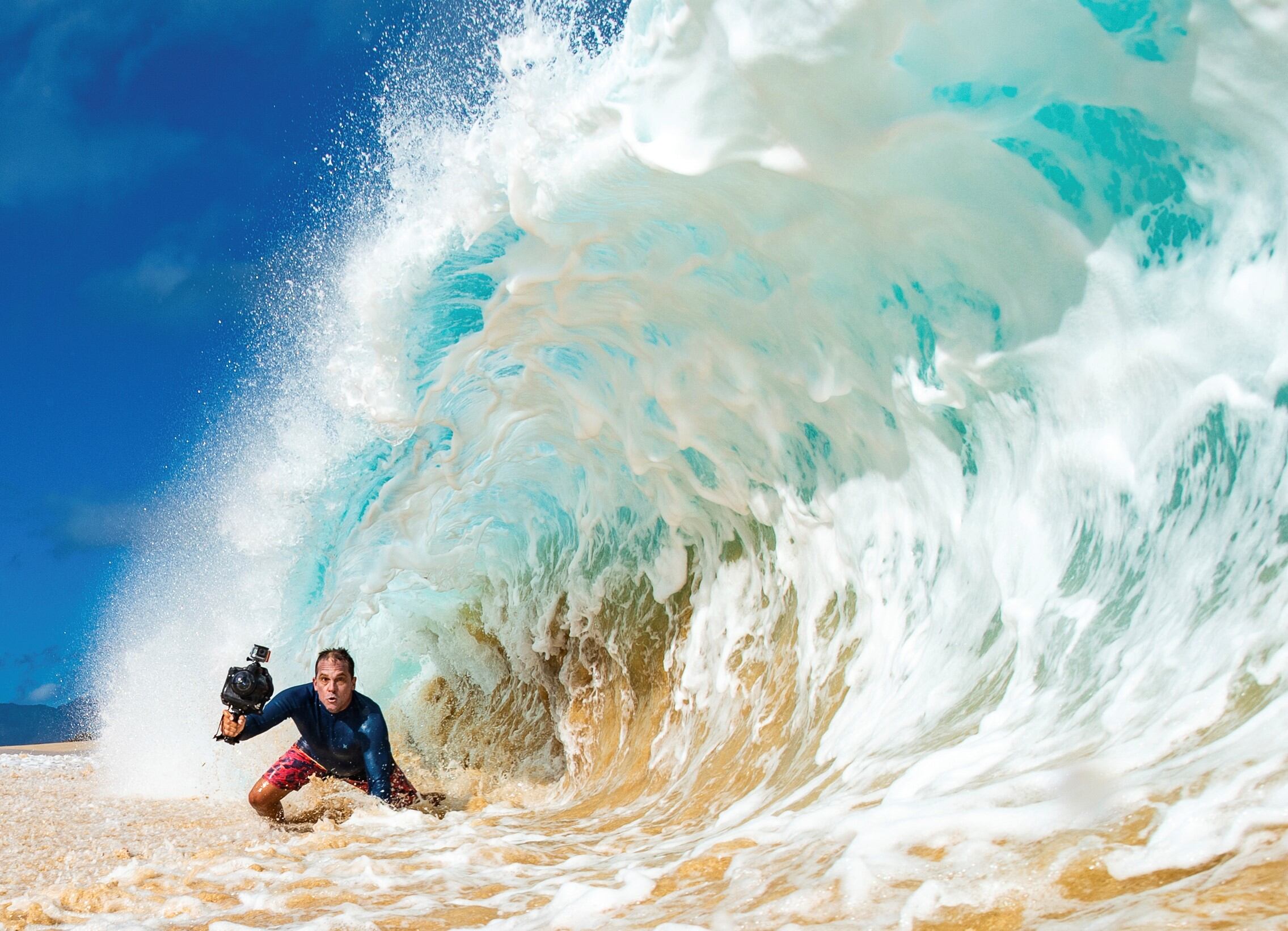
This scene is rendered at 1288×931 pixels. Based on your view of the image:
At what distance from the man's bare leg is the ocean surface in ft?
1.03

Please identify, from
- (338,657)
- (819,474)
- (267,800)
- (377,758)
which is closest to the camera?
(819,474)

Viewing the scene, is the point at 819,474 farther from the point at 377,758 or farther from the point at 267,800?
the point at 267,800

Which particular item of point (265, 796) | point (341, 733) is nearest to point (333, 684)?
point (341, 733)

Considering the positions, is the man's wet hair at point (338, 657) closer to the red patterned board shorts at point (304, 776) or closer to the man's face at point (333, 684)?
the man's face at point (333, 684)

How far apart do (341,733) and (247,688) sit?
30.2 inches

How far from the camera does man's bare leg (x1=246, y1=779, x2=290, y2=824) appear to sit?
18.7ft

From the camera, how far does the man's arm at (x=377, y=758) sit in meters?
5.73

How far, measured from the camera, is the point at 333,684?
5.84 m

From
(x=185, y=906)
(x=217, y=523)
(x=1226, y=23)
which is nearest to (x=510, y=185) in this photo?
(x=1226, y=23)

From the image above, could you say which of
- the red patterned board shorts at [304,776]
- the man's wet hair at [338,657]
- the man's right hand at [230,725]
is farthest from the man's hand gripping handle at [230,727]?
the man's wet hair at [338,657]

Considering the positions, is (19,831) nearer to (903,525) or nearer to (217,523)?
(217,523)

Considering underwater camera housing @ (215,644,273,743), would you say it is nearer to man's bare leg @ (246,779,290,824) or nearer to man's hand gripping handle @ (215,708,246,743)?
man's hand gripping handle @ (215,708,246,743)

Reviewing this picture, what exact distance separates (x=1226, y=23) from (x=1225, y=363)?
3.77 ft

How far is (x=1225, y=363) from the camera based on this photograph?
3.19 metres
